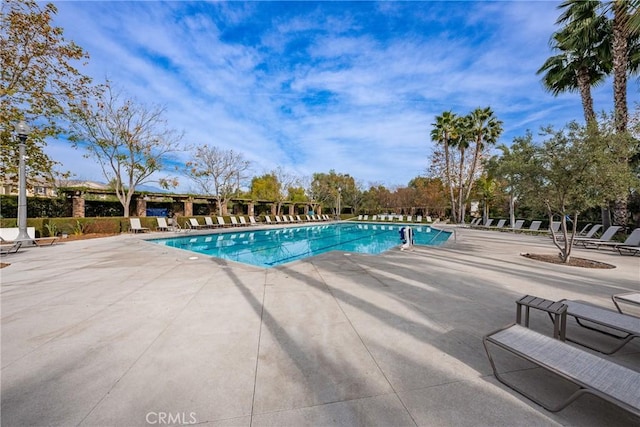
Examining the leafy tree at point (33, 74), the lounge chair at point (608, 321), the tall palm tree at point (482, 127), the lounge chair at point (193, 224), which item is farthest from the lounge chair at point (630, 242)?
the lounge chair at point (193, 224)

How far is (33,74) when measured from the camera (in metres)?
8.05

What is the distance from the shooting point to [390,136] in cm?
2430

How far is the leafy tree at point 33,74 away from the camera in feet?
24.2

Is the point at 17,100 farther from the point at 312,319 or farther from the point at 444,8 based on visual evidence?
the point at 444,8

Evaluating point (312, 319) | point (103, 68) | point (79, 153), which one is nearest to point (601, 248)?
point (312, 319)

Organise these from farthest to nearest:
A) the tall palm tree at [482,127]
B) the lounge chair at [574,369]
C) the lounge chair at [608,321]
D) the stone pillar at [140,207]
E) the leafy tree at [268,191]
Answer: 1. the leafy tree at [268,191]
2. the tall palm tree at [482,127]
3. the stone pillar at [140,207]
4. the lounge chair at [608,321]
5. the lounge chair at [574,369]

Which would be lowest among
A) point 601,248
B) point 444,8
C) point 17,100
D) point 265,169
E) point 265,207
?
point 601,248

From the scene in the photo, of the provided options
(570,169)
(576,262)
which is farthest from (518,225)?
(570,169)

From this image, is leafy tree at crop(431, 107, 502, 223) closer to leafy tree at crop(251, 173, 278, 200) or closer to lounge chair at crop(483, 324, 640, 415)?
leafy tree at crop(251, 173, 278, 200)

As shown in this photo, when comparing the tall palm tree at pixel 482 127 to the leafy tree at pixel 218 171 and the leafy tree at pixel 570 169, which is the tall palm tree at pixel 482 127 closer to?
the leafy tree at pixel 570 169

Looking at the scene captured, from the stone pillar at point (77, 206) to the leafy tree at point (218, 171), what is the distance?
25.8 feet

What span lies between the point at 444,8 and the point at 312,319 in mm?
12863

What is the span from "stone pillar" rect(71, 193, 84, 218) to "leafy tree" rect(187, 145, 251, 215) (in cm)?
786

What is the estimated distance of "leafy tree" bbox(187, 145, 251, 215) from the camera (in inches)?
874
